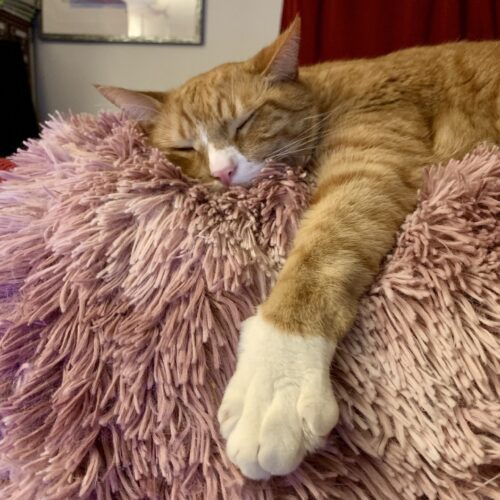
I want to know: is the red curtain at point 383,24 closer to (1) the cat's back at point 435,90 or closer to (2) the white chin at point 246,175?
(1) the cat's back at point 435,90

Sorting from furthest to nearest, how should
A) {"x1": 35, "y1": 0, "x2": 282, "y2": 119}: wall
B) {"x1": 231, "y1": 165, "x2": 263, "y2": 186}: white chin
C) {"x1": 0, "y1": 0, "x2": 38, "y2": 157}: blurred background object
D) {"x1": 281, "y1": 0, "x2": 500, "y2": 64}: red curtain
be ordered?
{"x1": 35, "y1": 0, "x2": 282, "y2": 119}: wall → {"x1": 0, "y1": 0, "x2": 38, "y2": 157}: blurred background object → {"x1": 281, "y1": 0, "x2": 500, "y2": 64}: red curtain → {"x1": 231, "y1": 165, "x2": 263, "y2": 186}: white chin

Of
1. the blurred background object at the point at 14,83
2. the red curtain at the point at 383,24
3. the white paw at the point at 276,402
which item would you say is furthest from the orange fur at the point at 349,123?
the blurred background object at the point at 14,83

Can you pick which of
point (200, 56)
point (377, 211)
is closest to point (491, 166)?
point (377, 211)

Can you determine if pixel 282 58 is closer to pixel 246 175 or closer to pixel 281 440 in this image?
pixel 246 175

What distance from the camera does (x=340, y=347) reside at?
62 cm

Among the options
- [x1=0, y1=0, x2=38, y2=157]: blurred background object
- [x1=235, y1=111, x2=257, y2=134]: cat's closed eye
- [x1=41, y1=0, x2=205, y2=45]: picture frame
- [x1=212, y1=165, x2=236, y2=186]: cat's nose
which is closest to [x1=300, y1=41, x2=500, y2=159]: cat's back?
[x1=235, y1=111, x2=257, y2=134]: cat's closed eye

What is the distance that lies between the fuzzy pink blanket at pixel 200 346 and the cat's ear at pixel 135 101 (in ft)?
1.14

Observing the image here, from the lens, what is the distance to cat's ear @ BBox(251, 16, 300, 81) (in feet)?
3.23

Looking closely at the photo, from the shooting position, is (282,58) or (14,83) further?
(14,83)

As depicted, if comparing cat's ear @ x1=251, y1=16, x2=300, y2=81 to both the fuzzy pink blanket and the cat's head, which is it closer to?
the cat's head

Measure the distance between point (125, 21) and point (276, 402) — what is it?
251 cm

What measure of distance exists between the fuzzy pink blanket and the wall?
6.33ft

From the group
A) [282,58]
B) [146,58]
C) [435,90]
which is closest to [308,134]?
[282,58]

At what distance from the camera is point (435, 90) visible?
42.6 inches
